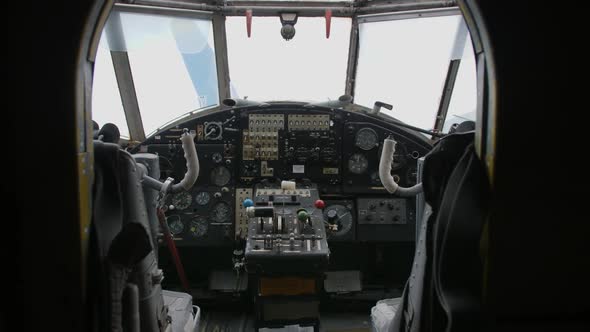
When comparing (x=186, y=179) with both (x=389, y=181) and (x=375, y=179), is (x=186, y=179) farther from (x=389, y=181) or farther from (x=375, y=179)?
(x=375, y=179)

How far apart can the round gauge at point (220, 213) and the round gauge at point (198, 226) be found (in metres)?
0.07

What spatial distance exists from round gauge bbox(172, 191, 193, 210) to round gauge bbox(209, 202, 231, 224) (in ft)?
0.68

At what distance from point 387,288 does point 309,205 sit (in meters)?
1.06

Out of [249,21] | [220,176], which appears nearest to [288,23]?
[249,21]

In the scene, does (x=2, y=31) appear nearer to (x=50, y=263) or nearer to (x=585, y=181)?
(x=50, y=263)

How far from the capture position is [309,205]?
3.27 meters

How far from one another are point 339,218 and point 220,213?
95 centimetres

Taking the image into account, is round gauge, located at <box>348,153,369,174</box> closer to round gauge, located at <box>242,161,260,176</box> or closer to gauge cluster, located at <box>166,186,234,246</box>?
round gauge, located at <box>242,161,260,176</box>

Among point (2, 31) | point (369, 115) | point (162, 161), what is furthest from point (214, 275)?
point (2, 31)

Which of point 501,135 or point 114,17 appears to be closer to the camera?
point 501,135

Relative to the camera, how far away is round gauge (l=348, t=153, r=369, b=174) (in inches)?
142

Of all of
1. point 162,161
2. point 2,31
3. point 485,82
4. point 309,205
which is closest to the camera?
point 2,31

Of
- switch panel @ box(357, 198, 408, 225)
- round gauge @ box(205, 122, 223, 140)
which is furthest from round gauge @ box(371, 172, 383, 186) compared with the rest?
round gauge @ box(205, 122, 223, 140)

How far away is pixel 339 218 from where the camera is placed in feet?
11.7
